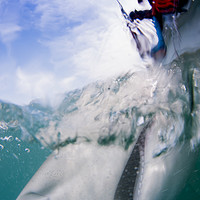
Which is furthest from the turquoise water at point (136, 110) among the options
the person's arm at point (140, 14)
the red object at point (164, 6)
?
the red object at point (164, 6)

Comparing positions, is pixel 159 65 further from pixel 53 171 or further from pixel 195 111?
pixel 53 171

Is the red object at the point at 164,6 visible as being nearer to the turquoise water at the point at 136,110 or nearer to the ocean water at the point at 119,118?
the ocean water at the point at 119,118

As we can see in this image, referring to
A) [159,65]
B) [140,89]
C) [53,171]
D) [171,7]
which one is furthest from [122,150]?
[171,7]

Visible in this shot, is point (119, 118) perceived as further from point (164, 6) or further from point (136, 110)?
point (164, 6)

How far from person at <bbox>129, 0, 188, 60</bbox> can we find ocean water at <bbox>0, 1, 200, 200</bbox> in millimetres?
168

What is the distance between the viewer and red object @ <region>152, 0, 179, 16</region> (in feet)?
6.81

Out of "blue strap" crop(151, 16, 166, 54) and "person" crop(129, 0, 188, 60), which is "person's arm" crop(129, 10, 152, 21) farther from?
"blue strap" crop(151, 16, 166, 54)

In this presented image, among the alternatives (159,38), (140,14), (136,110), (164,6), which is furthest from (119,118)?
(164,6)

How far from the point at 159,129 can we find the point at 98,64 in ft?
11.2

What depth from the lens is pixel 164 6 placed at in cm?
213

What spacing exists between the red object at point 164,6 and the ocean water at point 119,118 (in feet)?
1.02

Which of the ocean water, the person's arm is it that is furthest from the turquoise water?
the person's arm

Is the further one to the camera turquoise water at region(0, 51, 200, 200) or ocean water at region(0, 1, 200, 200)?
turquoise water at region(0, 51, 200, 200)

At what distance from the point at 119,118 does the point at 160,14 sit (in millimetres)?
1813
